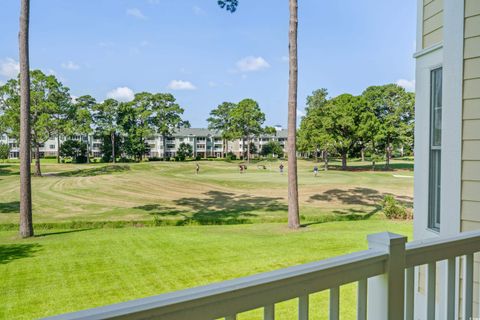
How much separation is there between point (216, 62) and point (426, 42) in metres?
18.8

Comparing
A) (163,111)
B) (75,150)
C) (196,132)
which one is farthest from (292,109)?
(196,132)

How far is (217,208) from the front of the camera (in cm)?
1538

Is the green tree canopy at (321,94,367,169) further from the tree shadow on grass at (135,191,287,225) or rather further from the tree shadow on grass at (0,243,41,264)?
the tree shadow on grass at (0,243,41,264)

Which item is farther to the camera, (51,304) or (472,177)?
(51,304)

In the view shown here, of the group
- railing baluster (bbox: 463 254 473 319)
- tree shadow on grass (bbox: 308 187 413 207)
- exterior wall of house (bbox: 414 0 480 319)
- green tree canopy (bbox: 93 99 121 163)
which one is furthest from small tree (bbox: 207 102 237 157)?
railing baluster (bbox: 463 254 473 319)

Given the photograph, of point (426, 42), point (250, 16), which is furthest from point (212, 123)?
point (426, 42)

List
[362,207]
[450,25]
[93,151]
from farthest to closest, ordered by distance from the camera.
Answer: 1. [93,151]
2. [362,207]
3. [450,25]

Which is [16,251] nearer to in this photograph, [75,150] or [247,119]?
[75,150]

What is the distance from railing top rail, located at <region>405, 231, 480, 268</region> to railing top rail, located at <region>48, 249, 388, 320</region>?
186 mm

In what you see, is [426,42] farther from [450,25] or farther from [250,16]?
[250,16]

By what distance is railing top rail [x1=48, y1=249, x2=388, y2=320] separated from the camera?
879 millimetres

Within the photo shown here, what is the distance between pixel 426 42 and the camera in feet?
11.5

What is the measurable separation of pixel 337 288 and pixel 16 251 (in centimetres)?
867

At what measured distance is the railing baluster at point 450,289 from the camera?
162 cm
